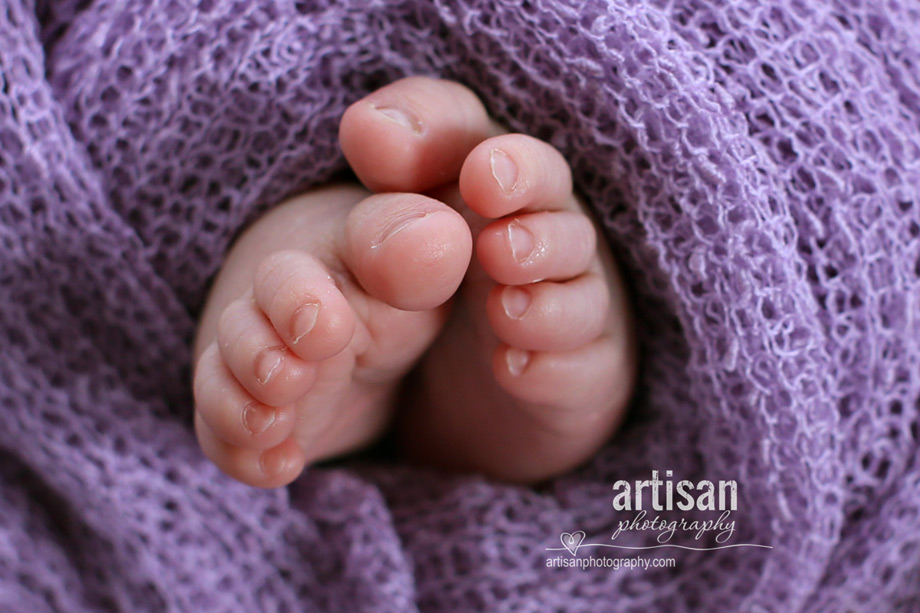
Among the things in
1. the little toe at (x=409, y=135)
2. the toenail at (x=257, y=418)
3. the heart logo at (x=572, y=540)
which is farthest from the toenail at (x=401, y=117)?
the heart logo at (x=572, y=540)

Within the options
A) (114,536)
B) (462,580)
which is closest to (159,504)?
(114,536)

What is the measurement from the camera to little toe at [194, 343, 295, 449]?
0.46 m

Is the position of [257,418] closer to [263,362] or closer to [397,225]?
[263,362]

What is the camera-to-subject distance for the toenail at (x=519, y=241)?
465mm

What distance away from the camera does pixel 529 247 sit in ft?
1.54

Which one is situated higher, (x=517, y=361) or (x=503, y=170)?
(x=503, y=170)

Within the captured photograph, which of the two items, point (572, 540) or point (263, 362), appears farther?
point (572, 540)

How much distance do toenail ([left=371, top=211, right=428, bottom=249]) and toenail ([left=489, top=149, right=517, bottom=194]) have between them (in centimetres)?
6

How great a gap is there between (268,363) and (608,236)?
12.4 inches

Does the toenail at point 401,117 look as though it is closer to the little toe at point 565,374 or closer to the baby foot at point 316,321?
the baby foot at point 316,321

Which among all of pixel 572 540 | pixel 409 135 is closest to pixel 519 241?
pixel 409 135

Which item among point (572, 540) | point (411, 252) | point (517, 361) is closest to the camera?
point (411, 252)

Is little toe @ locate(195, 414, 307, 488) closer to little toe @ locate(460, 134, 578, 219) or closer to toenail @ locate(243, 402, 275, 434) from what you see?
toenail @ locate(243, 402, 275, 434)

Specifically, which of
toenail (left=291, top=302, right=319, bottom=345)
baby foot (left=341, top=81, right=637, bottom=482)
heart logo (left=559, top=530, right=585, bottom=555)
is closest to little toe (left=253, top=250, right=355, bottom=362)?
toenail (left=291, top=302, right=319, bottom=345)
